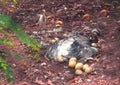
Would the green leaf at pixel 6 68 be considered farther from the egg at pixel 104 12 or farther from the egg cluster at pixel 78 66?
the egg at pixel 104 12

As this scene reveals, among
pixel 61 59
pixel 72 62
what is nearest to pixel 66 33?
pixel 61 59

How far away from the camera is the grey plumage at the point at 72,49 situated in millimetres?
4434

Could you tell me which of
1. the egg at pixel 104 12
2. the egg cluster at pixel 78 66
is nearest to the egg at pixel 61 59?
the egg cluster at pixel 78 66

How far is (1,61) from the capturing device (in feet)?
7.55

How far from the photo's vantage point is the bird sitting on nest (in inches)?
174

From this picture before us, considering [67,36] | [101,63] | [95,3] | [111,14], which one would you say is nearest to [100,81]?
[101,63]

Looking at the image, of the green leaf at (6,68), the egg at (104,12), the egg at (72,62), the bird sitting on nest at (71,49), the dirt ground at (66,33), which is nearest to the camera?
the green leaf at (6,68)

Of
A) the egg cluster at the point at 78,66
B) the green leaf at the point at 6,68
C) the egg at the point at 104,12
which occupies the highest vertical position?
the green leaf at the point at 6,68

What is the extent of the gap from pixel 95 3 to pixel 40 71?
2.10 metres

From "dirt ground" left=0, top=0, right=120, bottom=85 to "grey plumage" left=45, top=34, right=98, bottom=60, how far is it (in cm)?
11

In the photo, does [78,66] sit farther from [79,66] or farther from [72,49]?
[72,49]

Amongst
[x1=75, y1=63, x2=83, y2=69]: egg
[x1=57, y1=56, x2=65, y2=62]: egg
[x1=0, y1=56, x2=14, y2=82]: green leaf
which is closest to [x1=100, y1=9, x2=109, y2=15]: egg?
[x1=57, y1=56, x2=65, y2=62]: egg

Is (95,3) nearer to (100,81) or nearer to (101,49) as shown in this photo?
(101,49)

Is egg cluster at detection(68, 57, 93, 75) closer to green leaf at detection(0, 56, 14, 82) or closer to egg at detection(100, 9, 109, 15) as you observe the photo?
egg at detection(100, 9, 109, 15)
